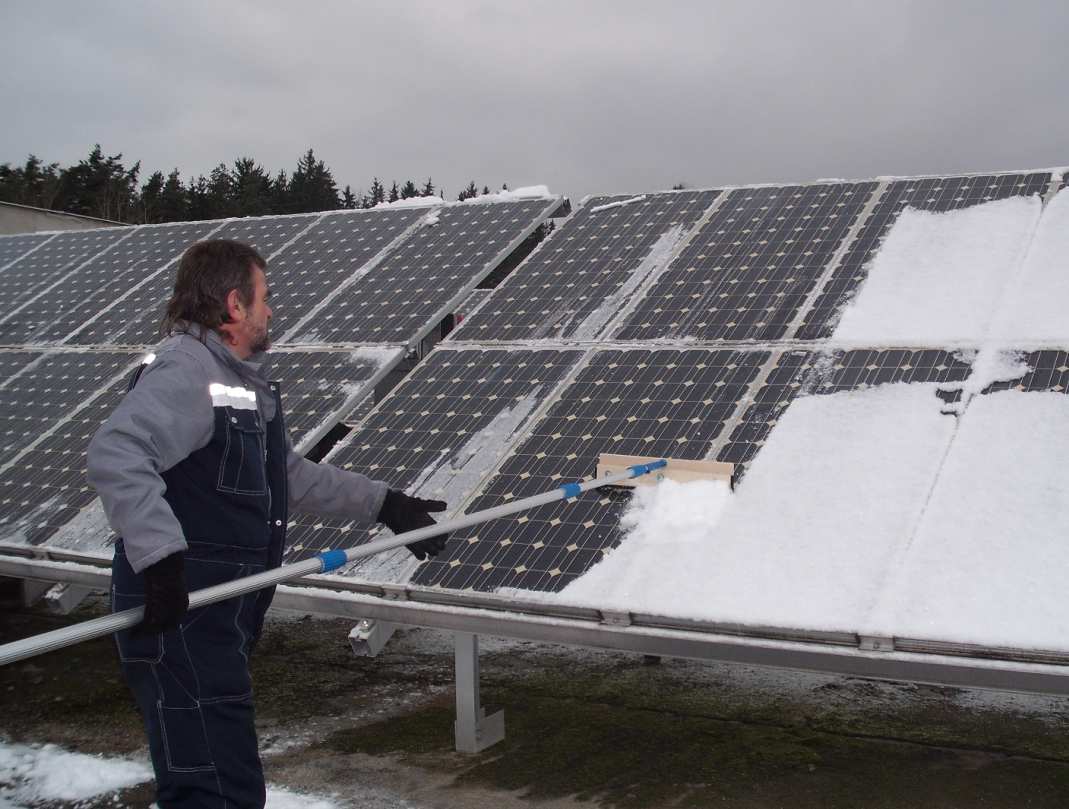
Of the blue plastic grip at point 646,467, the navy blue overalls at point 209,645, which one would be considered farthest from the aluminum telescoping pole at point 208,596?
the blue plastic grip at point 646,467

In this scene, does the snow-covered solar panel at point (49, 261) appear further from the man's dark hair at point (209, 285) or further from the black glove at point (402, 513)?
the man's dark hair at point (209, 285)

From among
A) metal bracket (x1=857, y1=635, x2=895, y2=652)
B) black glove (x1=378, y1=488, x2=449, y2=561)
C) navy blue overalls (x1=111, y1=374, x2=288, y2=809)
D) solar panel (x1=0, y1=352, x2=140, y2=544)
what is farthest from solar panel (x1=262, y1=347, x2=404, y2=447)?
metal bracket (x1=857, y1=635, x2=895, y2=652)

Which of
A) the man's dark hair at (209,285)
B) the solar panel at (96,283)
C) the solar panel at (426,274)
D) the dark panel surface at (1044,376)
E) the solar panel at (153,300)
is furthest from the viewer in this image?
the solar panel at (96,283)

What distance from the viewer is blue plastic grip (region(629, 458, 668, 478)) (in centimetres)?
638

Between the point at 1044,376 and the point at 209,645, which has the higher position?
the point at 1044,376

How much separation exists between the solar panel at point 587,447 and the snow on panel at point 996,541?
148cm

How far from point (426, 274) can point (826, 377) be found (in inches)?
177

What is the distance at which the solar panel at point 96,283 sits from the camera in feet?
39.3

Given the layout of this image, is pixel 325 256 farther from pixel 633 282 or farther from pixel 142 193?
pixel 142 193

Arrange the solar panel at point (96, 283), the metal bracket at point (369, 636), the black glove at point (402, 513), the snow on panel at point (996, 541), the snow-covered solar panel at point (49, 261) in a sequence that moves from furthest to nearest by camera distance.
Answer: the snow-covered solar panel at point (49, 261), the solar panel at point (96, 283), the metal bracket at point (369, 636), the snow on panel at point (996, 541), the black glove at point (402, 513)

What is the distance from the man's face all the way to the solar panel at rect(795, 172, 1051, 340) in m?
4.38

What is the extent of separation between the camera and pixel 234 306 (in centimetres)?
402

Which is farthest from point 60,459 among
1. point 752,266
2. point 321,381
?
point 752,266

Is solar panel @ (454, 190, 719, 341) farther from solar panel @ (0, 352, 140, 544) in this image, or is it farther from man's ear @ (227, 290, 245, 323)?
man's ear @ (227, 290, 245, 323)
